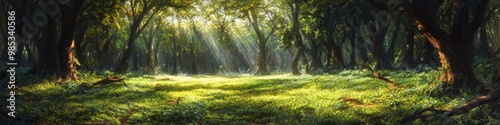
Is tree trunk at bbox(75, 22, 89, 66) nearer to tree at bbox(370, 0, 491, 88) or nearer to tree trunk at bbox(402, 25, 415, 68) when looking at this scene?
tree trunk at bbox(402, 25, 415, 68)

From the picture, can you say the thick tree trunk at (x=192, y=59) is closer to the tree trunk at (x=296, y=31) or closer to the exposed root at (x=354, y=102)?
the tree trunk at (x=296, y=31)

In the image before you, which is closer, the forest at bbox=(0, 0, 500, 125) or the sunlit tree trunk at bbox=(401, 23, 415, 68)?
the forest at bbox=(0, 0, 500, 125)

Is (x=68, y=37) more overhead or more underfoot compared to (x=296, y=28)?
more underfoot

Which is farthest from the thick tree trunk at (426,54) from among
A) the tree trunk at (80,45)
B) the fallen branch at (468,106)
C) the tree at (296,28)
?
the tree trunk at (80,45)

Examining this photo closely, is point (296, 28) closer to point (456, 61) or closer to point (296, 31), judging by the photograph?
point (296, 31)

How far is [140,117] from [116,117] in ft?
2.22

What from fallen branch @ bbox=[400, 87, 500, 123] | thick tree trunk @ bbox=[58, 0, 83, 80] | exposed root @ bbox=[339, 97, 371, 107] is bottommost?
exposed root @ bbox=[339, 97, 371, 107]

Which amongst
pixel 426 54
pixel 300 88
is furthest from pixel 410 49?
pixel 300 88

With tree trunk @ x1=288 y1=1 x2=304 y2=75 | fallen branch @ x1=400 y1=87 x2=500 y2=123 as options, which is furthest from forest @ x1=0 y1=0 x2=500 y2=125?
tree trunk @ x1=288 y1=1 x2=304 y2=75

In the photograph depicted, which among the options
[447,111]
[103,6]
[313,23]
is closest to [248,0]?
[313,23]

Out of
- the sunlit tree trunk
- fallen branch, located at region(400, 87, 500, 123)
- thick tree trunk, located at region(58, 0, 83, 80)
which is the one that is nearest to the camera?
fallen branch, located at region(400, 87, 500, 123)

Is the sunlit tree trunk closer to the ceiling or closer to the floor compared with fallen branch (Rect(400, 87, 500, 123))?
closer to the ceiling

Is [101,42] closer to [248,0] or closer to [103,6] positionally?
[248,0]

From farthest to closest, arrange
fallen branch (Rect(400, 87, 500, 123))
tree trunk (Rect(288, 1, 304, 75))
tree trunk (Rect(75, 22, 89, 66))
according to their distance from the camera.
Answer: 1. tree trunk (Rect(288, 1, 304, 75))
2. tree trunk (Rect(75, 22, 89, 66))
3. fallen branch (Rect(400, 87, 500, 123))
